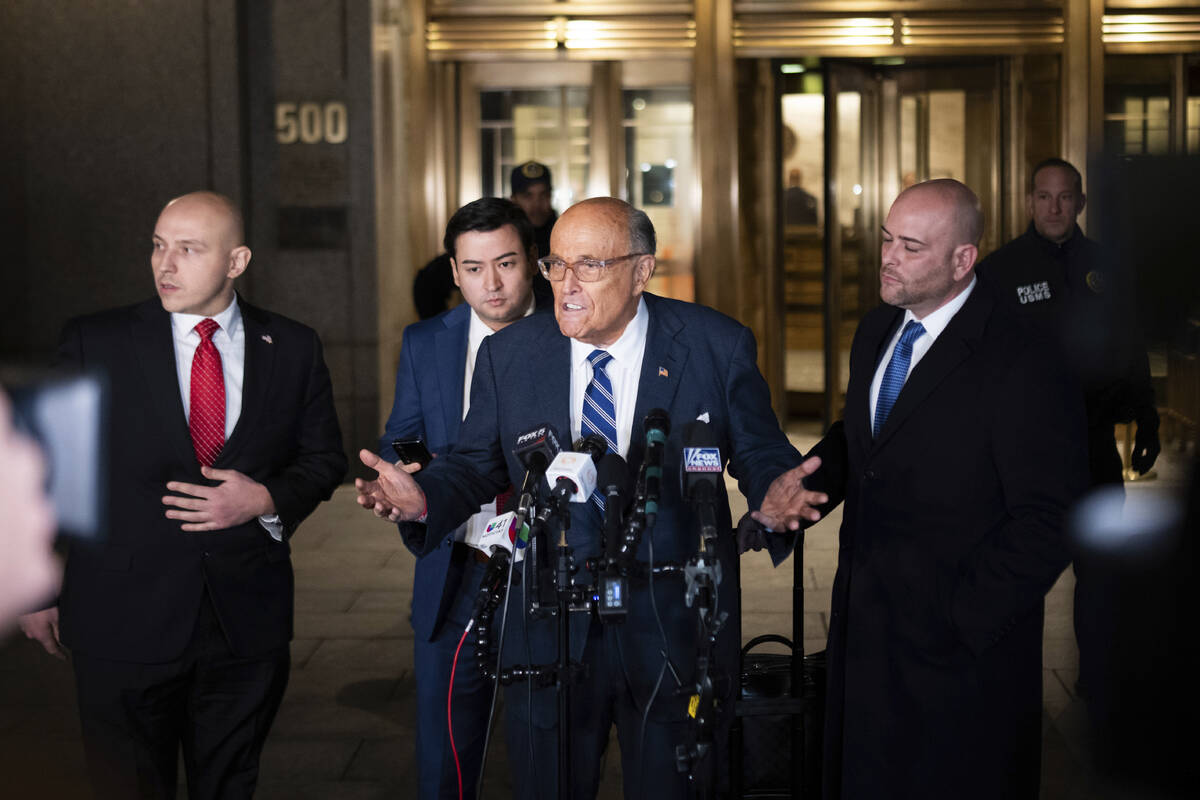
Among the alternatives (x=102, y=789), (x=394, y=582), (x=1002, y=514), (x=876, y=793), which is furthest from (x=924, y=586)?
(x=394, y=582)

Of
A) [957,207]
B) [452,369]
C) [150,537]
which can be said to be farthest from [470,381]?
[957,207]

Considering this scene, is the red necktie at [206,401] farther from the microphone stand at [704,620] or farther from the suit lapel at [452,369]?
the microphone stand at [704,620]

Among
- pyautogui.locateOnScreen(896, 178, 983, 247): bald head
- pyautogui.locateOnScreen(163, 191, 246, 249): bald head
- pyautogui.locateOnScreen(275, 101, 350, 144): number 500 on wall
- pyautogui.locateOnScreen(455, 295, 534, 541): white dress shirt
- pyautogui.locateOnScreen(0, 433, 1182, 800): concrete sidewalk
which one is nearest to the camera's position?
pyautogui.locateOnScreen(896, 178, 983, 247): bald head

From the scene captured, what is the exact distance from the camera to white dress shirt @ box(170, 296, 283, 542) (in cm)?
360

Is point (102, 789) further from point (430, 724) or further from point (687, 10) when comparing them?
point (687, 10)

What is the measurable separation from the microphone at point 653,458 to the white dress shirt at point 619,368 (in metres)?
0.47

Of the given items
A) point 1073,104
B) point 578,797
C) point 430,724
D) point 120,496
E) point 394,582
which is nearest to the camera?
point 578,797

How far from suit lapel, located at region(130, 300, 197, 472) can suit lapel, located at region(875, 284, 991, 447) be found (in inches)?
70.2

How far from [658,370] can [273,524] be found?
1165 millimetres

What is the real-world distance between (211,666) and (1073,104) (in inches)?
377

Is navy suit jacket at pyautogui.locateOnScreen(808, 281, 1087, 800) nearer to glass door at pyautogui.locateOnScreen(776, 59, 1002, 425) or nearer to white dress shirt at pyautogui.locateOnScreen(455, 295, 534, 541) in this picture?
white dress shirt at pyautogui.locateOnScreen(455, 295, 534, 541)

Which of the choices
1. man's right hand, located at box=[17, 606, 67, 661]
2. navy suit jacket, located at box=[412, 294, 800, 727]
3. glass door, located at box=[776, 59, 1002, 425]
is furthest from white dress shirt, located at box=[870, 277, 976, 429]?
glass door, located at box=[776, 59, 1002, 425]

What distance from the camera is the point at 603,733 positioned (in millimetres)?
3211

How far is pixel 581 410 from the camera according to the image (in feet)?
10.9
